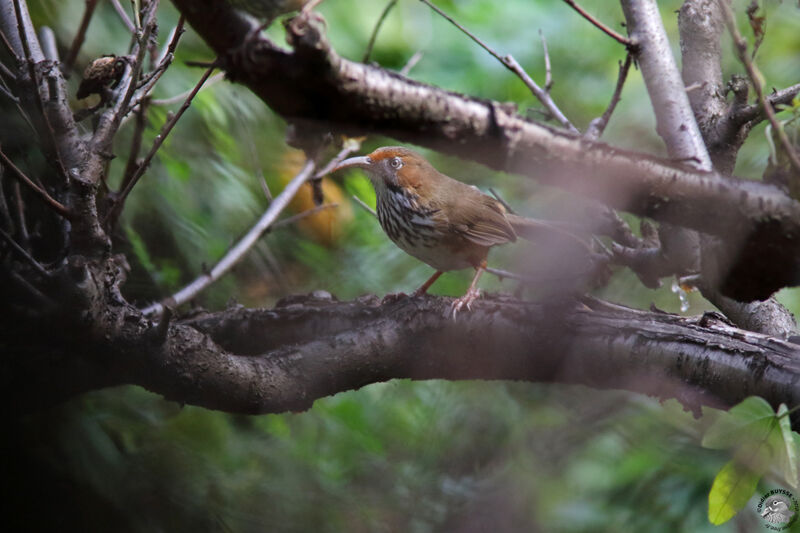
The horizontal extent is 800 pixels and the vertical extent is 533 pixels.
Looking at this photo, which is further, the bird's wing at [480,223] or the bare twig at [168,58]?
the bird's wing at [480,223]

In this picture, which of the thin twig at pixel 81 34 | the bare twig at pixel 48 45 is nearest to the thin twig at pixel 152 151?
the thin twig at pixel 81 34

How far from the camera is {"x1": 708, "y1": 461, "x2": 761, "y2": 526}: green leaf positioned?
1416mm

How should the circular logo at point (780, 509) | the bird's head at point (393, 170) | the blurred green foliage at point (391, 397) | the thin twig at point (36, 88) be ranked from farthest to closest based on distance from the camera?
1. the bird's head at point (393, 170)
2. the blurred green foliage at point (391, 397)
3. the circular logo at point (780, 509)
4. the thin twig at point (36, 88)

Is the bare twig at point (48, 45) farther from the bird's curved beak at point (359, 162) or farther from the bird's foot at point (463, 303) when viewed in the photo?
the bird's foot at point (463, 303)

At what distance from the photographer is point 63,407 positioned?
1594 millimetres

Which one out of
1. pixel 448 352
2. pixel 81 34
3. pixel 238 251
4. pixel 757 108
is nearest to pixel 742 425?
pixel 448 352

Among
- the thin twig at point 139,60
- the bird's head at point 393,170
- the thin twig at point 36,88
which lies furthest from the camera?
the bird's head at point 393,170

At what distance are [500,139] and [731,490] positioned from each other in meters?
0.85

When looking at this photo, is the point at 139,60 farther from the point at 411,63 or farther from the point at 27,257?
the point at 411,63

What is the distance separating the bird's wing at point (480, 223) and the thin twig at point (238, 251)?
1.91 ft

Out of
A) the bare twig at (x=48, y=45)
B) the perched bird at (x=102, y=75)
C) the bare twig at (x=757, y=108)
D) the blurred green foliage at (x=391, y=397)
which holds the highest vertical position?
the bare twig at (x=757, y=108)

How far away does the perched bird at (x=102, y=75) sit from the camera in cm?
184

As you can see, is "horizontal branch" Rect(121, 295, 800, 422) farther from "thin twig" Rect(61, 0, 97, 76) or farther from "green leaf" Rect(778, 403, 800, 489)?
"thin twig" Rect(61, 0, 97, 76)

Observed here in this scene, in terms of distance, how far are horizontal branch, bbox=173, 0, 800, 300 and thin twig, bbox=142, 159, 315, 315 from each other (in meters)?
1.28
